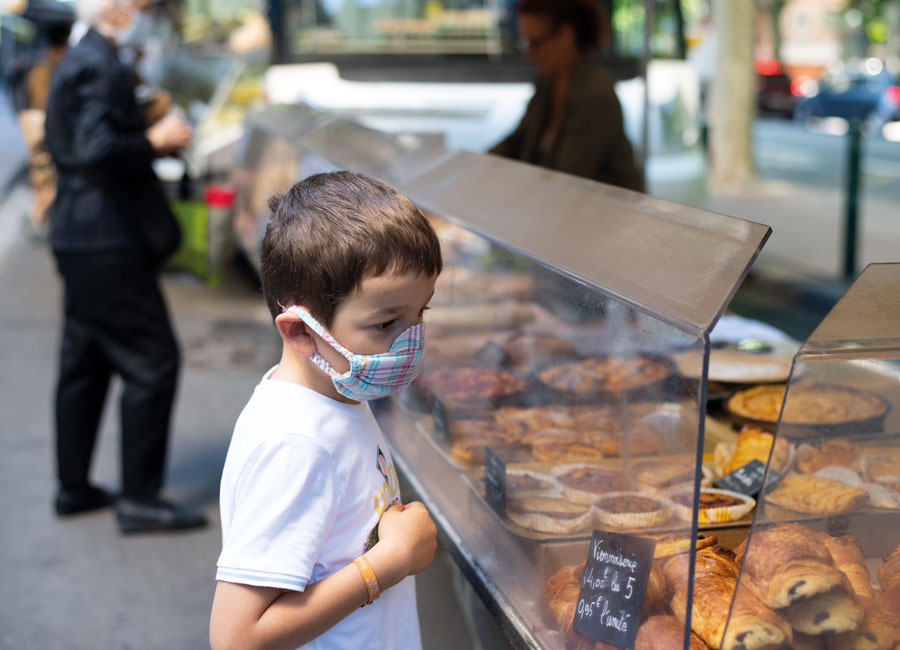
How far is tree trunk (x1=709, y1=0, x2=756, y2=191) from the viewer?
13883 mm

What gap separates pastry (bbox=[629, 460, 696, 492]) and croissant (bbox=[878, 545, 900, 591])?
0.37m

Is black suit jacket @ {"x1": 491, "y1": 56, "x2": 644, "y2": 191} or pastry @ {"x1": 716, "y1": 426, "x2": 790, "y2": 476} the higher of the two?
black suit jacket @ {"x1": 491, "y1": 56, "x2": 644, "y2": 191}

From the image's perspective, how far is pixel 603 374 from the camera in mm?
2131

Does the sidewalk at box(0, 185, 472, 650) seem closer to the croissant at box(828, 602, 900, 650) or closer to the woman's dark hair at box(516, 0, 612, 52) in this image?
the croissant at box(828, 602, 900, 650)

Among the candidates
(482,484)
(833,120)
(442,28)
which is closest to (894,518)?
(482,484)

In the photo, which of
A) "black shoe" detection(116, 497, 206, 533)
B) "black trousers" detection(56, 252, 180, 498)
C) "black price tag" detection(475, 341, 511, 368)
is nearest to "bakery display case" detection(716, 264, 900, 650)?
"black price tag" detection(475, 341, 511, 368)

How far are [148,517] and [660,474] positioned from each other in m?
3.15

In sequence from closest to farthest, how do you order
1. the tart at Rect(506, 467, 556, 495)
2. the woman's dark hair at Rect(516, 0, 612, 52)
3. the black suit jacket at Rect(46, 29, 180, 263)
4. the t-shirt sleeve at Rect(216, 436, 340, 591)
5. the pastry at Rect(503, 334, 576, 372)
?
the t-shirt sleeve at Rect(216, 436, 340, 591)
the tart at Rect(506, 467, 556, 495)
the pastry at Rect(503, 334, 576, 372)
the black suit jacket at Rect(46, 29, 180, 263)
the woman's dark hair at Rect(516, 0, 612, 52)

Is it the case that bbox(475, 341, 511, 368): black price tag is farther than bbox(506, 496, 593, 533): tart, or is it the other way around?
bbox(475, 341, 511, 368): black price tag

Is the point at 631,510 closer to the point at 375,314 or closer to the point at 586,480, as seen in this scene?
the point at 586,480

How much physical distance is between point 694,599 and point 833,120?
28166 mm

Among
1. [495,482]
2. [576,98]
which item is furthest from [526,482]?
[576,98]

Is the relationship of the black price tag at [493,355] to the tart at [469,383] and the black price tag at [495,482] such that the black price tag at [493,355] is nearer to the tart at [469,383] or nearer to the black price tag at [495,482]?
the tart at [469,383]

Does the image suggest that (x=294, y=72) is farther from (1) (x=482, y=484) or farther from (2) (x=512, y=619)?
(2) (x=512, y=619)
